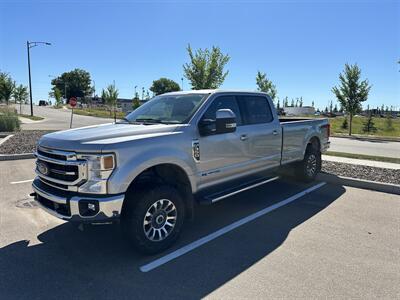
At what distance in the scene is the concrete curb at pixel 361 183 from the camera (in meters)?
6.84

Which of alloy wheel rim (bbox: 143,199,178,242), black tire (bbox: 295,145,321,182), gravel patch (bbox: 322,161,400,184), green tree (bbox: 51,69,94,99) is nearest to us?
alloy wheel rim (bbox: 143,199,178,242)

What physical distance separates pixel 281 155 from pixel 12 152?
27.9 ft

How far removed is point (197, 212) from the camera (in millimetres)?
5469

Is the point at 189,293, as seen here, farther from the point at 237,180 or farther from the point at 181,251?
the point at 237,180

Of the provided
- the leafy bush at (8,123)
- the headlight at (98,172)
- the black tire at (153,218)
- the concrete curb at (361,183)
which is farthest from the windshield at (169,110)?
the leafy bush at (8,123)

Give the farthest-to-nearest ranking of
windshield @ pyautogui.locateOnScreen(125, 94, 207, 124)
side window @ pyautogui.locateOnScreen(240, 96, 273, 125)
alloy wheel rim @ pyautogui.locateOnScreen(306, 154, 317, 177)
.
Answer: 1. alloy wheel rim @ pyautogui.locateOnScreen(306, 154, 317, 177)
2. side window @ pyautogui.locateOnScreen(240, 96, 273, 125)
3. windshield @ pyautogui.locateOnScreen(125, 94, 207, 124)

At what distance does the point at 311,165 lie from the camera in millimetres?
7367

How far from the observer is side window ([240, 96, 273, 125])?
5.39 metres

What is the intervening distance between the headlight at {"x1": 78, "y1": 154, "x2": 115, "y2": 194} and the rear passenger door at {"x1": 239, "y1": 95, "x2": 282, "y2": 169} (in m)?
2.36

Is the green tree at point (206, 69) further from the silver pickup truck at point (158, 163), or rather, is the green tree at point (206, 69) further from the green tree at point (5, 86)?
the green tree at point (5, 86)

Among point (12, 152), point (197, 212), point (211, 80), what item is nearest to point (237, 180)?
point (197, 212)

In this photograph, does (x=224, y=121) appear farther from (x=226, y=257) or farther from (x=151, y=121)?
(x=226, y=257)

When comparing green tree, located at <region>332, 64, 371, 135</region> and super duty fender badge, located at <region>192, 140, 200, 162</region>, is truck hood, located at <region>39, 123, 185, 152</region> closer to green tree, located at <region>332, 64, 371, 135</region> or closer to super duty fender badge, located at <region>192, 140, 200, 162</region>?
super duty fender badge, located at <region>192, 140, 200, 162</region>

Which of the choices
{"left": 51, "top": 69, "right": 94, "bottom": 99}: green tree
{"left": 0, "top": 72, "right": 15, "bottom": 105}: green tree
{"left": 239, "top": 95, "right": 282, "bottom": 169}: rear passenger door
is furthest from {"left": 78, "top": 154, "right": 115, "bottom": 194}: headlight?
{"left": 51, "top": 69, "right": 94, "bottom": 99}: green tree
